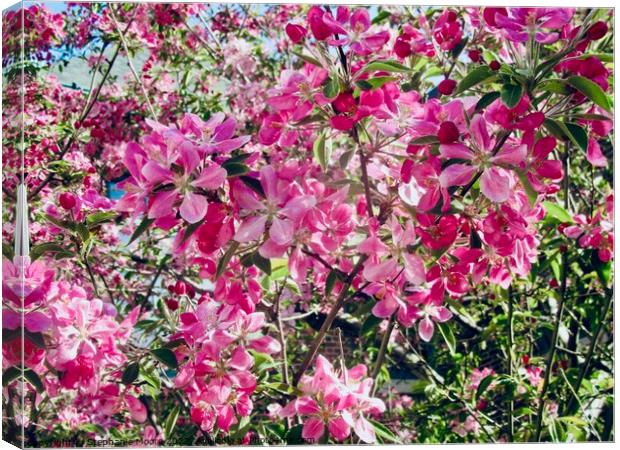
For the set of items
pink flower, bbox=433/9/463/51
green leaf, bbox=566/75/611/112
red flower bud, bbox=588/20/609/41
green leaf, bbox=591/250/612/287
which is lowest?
green leaf, bbox=591/250/612/287

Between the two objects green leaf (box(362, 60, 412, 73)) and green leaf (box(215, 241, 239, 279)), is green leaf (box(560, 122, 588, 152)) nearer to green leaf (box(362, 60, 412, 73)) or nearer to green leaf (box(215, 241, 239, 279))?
green leaf (box(362, 60, 412, 73))

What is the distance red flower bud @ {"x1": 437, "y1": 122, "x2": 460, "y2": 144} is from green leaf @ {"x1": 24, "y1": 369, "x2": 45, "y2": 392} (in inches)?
39.2

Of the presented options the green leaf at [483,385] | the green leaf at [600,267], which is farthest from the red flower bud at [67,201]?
the green leaf at [600,267]

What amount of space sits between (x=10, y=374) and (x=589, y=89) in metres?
1.36

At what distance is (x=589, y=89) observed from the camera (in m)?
1.42

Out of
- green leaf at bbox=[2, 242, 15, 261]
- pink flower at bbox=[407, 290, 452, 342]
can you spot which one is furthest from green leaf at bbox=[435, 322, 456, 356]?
green leaf at bbox=[2, 242, 15, 261]

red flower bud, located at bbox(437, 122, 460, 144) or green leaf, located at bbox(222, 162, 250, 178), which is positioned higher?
red flower bud, located at bbox(437, 122, 460, 144)

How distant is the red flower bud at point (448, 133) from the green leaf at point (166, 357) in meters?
0.69

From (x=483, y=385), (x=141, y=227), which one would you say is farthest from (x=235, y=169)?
(x=483, y=385)

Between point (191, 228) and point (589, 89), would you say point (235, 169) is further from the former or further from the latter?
point (589, 89)

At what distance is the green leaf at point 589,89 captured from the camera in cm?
142

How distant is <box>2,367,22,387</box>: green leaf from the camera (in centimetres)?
173

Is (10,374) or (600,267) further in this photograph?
(600,267)

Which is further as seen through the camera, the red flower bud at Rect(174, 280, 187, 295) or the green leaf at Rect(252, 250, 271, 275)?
the red flower bud at Rect(174, 280, 187, 295)
